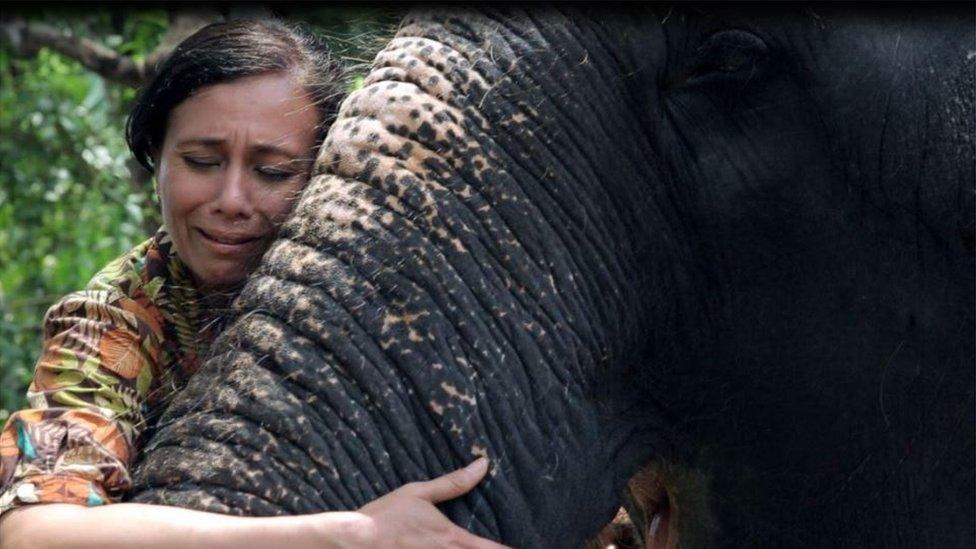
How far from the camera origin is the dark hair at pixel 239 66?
310 centimetres

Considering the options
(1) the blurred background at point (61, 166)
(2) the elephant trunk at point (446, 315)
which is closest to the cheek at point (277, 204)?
(2) the elephant trunk at point (446, 315)

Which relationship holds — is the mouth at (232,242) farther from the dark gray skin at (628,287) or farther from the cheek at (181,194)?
the dark gray skin at (628,287)

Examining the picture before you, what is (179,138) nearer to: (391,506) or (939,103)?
(391,506)

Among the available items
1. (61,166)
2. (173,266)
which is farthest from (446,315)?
(61,166)

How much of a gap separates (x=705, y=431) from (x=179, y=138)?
3.41 feet

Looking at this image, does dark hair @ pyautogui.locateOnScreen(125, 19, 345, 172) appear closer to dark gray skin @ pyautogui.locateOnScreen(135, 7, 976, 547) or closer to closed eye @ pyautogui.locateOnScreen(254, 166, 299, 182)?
closed eye @ pyautogui.locateOnScreen(254, 166, 299, 182)

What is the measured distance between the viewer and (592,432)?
9.09 feet

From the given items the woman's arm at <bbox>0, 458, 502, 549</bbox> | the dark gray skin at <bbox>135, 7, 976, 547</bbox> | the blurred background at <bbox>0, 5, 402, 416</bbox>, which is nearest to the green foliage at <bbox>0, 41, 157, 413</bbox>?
the blurred background at <bbox>0, 5, 402, 416</bbox>

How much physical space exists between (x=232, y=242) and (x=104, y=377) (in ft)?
1.03

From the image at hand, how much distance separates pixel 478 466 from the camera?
2.57m

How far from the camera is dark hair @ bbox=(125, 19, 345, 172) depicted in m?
3.10

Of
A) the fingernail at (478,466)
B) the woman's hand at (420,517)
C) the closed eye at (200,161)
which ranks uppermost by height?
the closed eye at (200,161)

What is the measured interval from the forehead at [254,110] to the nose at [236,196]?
7 cm

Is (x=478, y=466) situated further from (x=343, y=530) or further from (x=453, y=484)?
(x=343, y=530)
